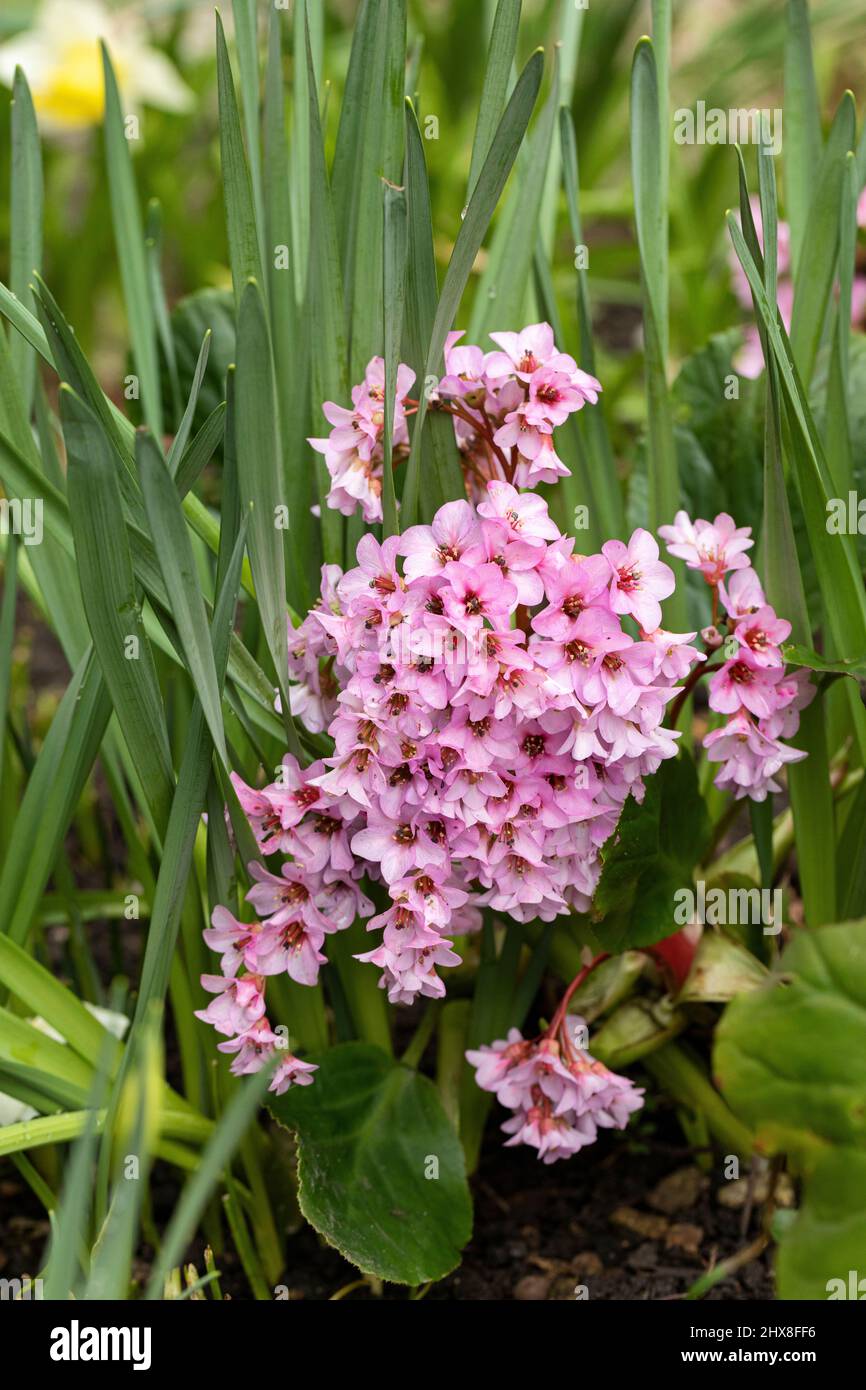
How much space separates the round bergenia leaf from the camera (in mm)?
1090

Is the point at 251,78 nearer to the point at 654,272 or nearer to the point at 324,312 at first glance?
the point at 324,312

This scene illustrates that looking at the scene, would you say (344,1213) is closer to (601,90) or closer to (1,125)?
(1,125)

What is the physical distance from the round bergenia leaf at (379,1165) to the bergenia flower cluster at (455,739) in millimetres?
111

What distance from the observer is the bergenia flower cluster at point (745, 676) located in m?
1.05

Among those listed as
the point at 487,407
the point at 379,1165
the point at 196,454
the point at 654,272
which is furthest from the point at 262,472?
the point at 379,1165

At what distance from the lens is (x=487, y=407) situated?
A: 108 centimetres

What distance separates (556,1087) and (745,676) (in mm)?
380

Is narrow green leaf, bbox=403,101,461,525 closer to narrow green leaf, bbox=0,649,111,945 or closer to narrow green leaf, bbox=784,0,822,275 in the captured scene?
narrow green leaf, bbox=0,649,111,945

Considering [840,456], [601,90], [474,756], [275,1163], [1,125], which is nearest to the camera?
[474,756]

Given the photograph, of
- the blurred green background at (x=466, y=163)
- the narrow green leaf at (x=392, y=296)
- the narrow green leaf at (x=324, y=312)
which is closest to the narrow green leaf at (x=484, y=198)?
the narrow green leaf at (x=392, y=296)

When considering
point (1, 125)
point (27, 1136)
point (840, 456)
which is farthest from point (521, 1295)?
point (1, 125)

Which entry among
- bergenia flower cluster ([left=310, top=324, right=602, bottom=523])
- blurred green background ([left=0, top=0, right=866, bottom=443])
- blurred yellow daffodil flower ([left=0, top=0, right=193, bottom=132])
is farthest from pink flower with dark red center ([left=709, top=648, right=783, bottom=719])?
blurred yellow daffodil flower ([left=0, top=0, right=193, bottom=132])

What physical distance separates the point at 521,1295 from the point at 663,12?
1245 mm
